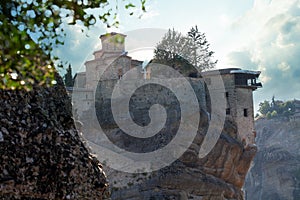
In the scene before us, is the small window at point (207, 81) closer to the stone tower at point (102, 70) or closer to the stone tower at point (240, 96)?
the stone tower at point (240, 96)

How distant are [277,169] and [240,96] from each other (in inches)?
1809

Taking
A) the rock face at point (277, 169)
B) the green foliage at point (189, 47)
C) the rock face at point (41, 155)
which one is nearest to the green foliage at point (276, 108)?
the rock face at point (277, 169)

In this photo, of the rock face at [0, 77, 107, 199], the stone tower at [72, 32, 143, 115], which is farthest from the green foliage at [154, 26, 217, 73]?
the rock face at [0, 77, 107, 199]

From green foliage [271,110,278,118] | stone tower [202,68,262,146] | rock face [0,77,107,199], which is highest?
green foliage [271,110,278,118]

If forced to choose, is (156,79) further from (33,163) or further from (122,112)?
(33,163)

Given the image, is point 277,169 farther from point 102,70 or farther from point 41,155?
point 41,155

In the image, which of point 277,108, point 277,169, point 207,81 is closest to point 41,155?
point 207,81

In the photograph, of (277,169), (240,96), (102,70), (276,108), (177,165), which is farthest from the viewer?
(276,108)

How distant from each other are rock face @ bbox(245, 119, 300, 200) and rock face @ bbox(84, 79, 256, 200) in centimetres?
4570

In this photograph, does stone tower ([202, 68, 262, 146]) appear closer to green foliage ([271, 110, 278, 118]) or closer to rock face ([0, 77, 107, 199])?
rock face ([0, 77, 107, 199])

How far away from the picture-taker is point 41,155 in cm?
767

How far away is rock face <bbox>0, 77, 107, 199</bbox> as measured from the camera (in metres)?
7.29

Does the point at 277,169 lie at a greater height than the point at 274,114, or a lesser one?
lesser

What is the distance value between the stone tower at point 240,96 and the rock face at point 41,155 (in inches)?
1091
